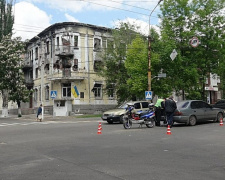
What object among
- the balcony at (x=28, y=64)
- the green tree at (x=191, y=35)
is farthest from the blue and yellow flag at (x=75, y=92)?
the balcony at (x=28, y=64)

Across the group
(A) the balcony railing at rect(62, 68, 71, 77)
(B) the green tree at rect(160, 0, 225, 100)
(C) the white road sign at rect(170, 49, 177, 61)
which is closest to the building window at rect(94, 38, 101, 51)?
(A) the balcony railing at rect(62, 68, 71, 77)

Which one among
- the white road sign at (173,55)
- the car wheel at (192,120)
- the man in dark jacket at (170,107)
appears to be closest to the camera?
the man in dark jacket at (170,107)

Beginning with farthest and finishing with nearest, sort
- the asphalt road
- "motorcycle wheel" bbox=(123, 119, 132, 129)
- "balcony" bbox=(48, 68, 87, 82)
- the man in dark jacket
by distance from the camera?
"balcony" bbox=(48, 68, 87, 82) → "motorcycle wheel" bbox=(123, 119, 132, 129) → the man in dark jacket → the asphalt road

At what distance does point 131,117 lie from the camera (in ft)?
54.9

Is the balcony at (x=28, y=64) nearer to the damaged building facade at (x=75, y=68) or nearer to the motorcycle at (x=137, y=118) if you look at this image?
the damaged building facade at (x=75, y=68)

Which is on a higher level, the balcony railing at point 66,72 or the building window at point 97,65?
the building window at point 97,65

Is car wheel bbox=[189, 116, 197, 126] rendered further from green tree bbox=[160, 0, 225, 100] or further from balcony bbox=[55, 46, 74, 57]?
balcony bbox=[55, 46, 74, 57]

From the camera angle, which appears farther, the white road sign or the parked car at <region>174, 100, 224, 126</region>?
the white road sign

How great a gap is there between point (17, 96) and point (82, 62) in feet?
30.0

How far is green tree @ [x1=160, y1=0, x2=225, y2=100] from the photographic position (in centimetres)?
2953

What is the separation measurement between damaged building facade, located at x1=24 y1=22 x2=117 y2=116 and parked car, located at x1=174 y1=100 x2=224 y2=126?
20.3 meters

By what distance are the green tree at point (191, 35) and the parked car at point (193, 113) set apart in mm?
10830

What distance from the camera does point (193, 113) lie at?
17.4 m

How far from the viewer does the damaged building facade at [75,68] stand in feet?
122
